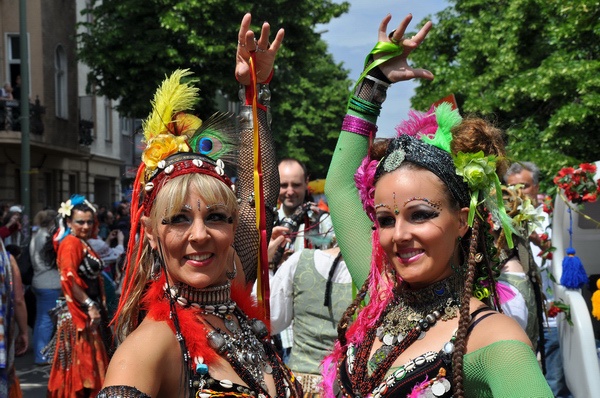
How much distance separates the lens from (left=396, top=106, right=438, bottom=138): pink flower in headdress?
241 cm

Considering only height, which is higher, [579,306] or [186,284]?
[186,284]

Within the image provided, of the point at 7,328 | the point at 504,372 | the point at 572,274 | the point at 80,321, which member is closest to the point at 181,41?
the point at 80,321

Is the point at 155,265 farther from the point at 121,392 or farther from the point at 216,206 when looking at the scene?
the point at 121,392

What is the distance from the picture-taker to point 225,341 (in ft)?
7.46

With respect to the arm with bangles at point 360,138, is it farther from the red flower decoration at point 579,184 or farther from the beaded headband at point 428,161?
the red flower decoration at point 579,184

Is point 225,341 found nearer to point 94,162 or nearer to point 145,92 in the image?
point 145,92

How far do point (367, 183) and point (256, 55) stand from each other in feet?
2.55

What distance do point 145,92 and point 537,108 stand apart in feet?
29.3

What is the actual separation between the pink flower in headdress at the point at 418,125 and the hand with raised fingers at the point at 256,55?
607mm

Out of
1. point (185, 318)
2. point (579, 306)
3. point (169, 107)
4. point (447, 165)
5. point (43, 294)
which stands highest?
point (169, 107)

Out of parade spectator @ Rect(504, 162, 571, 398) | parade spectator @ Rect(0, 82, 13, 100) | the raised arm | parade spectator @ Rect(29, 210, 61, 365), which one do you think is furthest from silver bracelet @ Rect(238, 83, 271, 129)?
parade spectator @ Rect(0, 82, 13, 100)

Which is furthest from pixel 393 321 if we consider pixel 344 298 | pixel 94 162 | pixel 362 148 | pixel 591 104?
pixel 94 162

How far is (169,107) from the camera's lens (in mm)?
2539

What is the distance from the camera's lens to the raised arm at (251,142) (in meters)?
2.79
